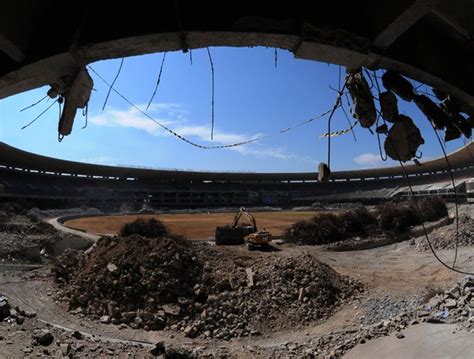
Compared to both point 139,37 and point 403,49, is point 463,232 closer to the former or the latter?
point 403,49

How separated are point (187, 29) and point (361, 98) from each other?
201 centimetres

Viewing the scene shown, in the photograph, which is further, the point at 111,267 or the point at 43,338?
the point at 111,267

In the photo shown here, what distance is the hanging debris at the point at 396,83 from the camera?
4121 mm

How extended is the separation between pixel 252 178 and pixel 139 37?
94358 millimetres

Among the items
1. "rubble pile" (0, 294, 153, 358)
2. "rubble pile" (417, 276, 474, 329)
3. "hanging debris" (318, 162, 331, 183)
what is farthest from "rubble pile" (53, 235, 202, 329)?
"hanging debris" (318, 162, 331, 183)

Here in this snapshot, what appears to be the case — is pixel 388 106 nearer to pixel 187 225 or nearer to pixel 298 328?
pixel 298 328

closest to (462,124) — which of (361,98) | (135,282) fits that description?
(361,98)

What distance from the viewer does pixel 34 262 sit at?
19.2m

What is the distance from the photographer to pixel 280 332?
10.4 m

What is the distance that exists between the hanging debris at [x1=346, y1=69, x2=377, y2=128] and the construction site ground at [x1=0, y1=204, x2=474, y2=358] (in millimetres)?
5133

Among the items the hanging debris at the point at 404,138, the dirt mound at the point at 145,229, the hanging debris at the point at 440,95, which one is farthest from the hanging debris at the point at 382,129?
the dirt mound at the point at 145,229

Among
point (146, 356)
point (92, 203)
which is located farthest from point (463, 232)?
point (92, 203)

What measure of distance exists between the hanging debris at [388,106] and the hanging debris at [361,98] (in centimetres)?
13

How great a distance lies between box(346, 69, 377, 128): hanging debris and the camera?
4.30 m
